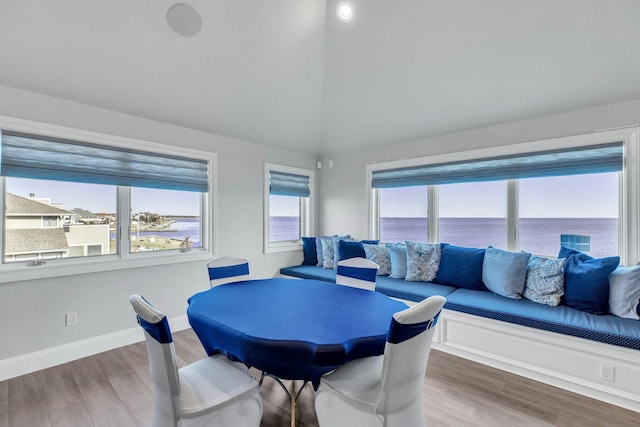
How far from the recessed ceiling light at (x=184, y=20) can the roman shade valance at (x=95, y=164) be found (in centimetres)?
130

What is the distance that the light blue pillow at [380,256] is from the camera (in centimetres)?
378

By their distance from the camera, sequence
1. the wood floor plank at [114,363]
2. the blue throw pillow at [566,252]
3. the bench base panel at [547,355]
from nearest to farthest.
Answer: the bench base panel at [547,355] < the wood floor plank at [114,363] < the blue throw pillow at [566,252]

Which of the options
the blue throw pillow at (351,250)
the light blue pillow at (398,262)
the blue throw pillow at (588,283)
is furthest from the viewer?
the blue throw pillow at (351,250)

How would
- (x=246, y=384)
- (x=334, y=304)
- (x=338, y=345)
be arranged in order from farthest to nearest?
(x=334, y=304), (x=246, y=384), (x=338, y=345)

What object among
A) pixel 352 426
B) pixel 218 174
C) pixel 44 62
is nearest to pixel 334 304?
pixel 352 426

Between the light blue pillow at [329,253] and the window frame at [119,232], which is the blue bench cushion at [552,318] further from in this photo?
the window frame at [119,232]

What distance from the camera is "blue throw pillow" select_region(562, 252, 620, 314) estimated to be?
238 centimetres

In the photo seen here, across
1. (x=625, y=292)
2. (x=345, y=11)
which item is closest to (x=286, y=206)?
(x=345, y=11)

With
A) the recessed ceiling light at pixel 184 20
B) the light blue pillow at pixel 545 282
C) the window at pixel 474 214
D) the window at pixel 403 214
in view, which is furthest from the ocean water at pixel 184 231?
the light blue pillow at pixel 545 282

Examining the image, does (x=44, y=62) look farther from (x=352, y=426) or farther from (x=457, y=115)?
(x=457, y=115)

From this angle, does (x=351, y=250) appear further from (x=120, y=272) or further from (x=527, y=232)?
(x=120, y=272)

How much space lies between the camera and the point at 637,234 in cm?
255

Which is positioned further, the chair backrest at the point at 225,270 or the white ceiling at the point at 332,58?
the chair backrest at the point at 225,270

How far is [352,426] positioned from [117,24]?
10.5 feet
